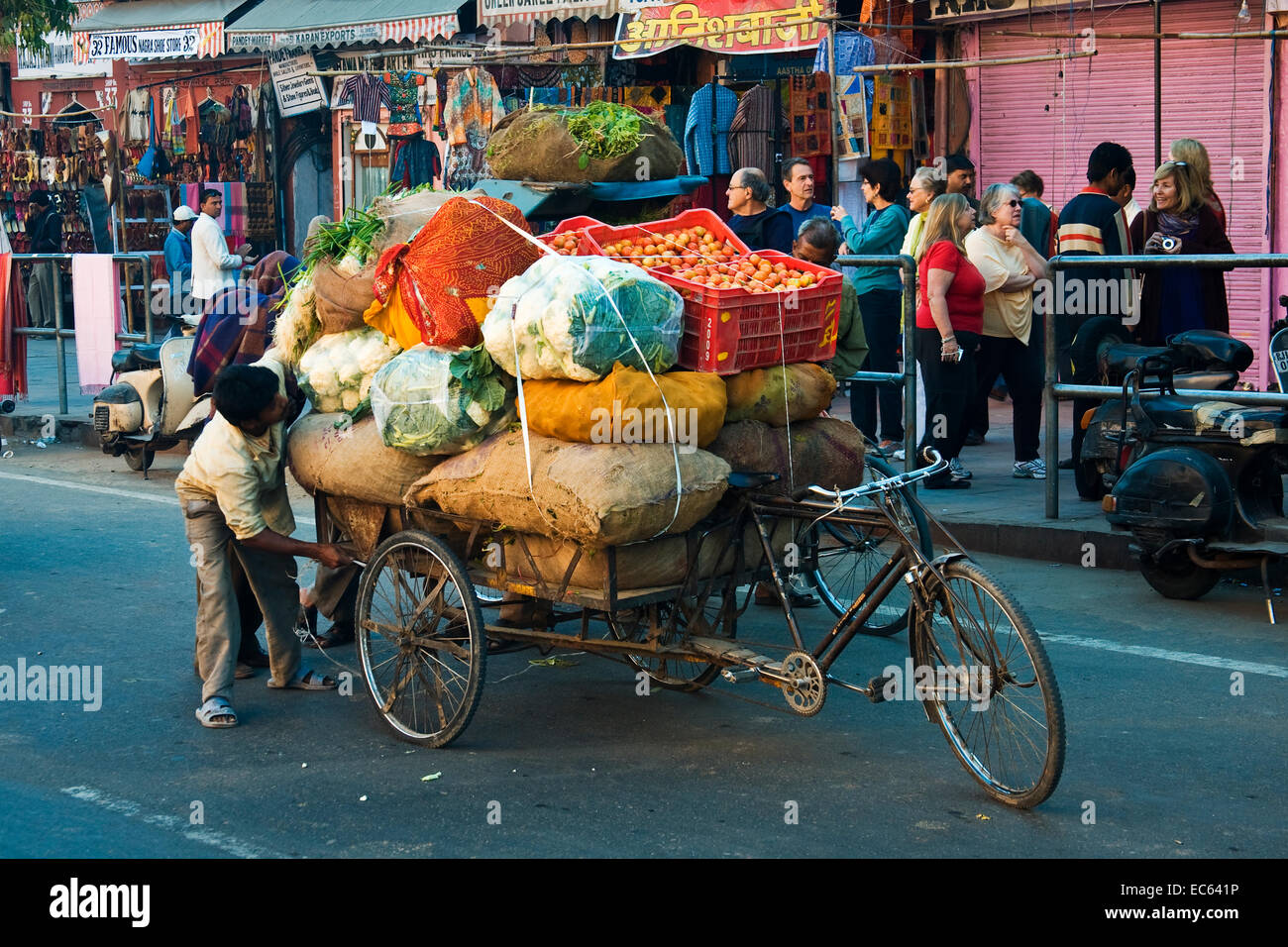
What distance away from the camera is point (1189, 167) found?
9609 mm

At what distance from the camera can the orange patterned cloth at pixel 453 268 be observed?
18.5 feet

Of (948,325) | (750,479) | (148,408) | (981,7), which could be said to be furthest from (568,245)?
(981,7)

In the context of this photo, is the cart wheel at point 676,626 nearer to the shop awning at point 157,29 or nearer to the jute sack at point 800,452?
the jute sack at point 800,452

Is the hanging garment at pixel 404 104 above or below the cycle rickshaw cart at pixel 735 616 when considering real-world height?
above

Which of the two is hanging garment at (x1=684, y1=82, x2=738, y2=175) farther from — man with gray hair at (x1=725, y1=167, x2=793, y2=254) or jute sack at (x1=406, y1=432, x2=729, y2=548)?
jute sack at (x1=406, y1=432, x2=729, y2=548)

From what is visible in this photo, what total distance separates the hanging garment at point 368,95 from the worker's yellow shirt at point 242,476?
12.6 m

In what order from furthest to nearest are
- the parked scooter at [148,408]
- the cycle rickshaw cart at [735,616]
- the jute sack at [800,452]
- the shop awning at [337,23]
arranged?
the shop awning at [337,23]
the parked scooter at [148,408]
the jute sack at [800,452]
the cycle rickshaw cart at [735,616]

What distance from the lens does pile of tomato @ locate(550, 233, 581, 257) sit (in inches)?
231

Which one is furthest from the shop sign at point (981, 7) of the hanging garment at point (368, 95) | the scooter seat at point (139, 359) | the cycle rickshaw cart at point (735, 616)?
the cycle rickshaw cart at point (735, 616)

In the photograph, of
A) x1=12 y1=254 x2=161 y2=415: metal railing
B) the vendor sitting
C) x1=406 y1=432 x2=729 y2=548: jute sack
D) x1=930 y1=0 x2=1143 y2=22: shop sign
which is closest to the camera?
x1=406 y1=432 x2=729 y2=548: jute sack

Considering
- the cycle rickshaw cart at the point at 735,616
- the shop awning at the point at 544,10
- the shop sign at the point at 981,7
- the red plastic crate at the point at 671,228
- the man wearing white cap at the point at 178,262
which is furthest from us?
the man wearing white cap at the point at 178,262

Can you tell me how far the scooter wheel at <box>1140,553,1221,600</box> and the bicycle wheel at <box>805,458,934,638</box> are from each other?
3.81ft

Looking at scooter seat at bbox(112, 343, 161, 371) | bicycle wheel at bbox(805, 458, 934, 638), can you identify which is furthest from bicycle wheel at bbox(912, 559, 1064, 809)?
scooter seat at bbox(112, 343, 161, 371)

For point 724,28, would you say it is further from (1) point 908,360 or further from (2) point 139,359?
(1) point 908,360
